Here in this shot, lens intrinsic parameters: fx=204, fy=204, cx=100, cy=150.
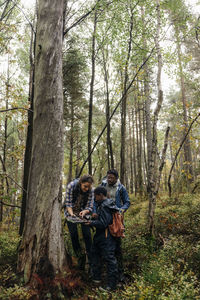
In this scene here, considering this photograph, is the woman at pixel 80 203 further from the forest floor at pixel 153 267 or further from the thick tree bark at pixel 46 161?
the thick tree bark at pixel 46 161

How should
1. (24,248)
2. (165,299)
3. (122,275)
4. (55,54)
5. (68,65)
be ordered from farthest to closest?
(68,65), (122,275), (55,54), (24,248), (165,299)

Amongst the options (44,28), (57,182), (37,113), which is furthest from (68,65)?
(57,182)

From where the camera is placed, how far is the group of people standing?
12.0 ft

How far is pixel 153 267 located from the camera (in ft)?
11.4

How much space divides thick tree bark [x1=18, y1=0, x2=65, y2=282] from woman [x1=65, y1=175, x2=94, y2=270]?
593 mm

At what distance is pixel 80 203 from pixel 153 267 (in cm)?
172

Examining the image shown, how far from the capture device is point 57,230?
10.7ft

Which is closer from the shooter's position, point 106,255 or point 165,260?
point 106,255

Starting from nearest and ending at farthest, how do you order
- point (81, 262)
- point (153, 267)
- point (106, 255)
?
point (153, 267), point (106, 255), point (81, 262)

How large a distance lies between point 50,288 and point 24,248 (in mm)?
690

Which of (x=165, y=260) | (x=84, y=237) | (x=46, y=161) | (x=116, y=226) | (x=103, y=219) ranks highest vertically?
(x=46, y=161)

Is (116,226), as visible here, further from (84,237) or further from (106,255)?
(84,237)

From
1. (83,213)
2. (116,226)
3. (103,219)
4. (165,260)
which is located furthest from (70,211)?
(165,260)

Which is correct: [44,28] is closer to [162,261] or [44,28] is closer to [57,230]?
[57,230]
